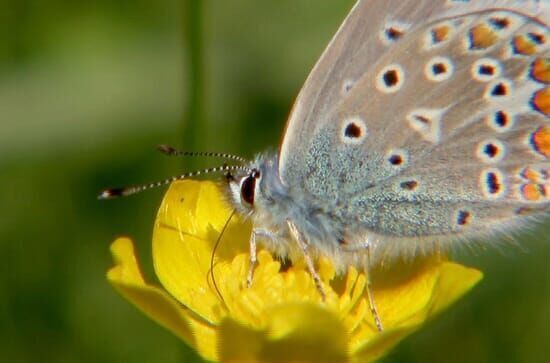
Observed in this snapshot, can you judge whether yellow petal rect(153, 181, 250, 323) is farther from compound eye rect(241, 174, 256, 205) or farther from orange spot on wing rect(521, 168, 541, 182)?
orange spot on wing rect(521, 168, 541, 182)

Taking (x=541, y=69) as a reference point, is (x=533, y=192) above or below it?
below

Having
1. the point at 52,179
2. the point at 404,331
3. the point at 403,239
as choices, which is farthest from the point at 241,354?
the point at 52,179

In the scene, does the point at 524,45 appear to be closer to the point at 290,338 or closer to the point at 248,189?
the point at 248,189

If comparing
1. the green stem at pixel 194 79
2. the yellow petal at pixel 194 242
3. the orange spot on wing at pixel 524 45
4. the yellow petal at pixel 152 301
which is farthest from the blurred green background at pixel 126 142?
the orange spot on wing at pixel 524 45

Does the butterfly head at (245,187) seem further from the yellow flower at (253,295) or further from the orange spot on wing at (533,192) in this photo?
the orange spot on wing at (533,192)

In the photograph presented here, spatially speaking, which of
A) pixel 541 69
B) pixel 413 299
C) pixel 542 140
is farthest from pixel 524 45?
pixel 413 299

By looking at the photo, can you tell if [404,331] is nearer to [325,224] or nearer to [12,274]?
[325,224]
